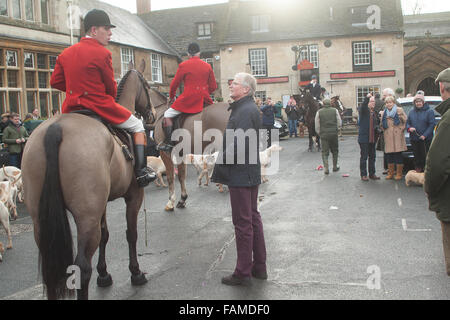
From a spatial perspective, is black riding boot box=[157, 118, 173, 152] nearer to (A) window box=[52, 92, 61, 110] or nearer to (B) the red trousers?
(B) the red trousers

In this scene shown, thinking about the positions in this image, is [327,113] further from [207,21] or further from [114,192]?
[207,21]

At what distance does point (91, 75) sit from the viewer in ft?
16.7

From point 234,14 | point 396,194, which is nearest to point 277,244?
point 396,194

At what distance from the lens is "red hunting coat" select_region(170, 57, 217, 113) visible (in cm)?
912

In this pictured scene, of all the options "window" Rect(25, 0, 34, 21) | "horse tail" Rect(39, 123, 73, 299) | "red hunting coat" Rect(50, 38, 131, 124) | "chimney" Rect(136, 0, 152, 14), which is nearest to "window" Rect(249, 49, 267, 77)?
"chimney" Rect(136, 0, 152, 14)

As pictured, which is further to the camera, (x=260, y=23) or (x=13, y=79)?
(x=260, y=23)

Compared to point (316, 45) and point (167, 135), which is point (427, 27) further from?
point (167, 135)

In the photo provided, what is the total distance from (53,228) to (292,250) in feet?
11.2

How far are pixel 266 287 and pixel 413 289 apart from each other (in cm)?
150

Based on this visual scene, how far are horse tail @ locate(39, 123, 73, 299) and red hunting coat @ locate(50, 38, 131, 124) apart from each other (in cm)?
80

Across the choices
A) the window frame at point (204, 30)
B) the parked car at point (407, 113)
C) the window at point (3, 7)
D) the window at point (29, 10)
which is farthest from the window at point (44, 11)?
the window frame at point (204, 30)

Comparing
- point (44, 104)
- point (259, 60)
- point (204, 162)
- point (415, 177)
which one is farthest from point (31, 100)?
point (259, 60)

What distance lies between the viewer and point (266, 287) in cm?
521

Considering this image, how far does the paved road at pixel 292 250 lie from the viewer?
5.13 metres
